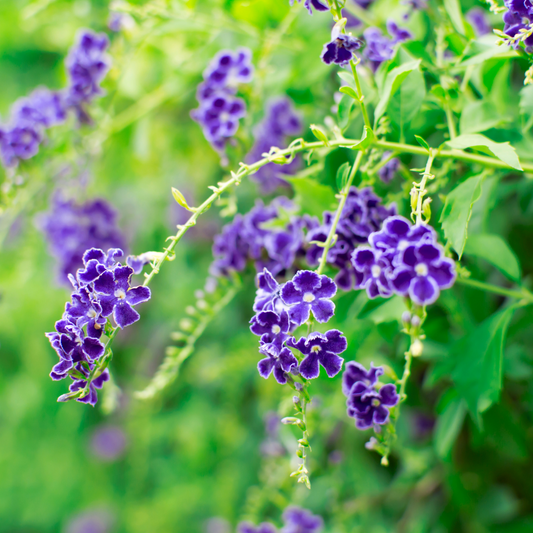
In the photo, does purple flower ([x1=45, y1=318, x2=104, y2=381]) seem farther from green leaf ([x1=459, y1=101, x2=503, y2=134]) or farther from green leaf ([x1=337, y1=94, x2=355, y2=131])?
green leaf ([x1=459, y1=101, x2=503, y2=134])

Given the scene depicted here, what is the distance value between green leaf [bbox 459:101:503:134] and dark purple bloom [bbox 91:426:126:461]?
2.44m

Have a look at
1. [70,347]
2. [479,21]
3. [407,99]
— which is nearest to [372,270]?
[407,99]

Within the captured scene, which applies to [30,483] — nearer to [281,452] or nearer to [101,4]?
[281,452]

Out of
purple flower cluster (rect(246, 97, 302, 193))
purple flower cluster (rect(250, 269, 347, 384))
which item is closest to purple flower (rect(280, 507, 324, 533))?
purple flower cluster (rect(250, 269, 347, 384))

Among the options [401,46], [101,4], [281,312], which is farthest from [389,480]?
[101,4]

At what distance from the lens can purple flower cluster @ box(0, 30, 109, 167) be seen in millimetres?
1062

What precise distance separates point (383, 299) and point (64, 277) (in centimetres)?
94

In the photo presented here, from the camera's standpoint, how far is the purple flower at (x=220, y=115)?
87cm

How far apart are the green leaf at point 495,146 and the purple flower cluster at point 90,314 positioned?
421 mm

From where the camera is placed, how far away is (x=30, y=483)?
250cm

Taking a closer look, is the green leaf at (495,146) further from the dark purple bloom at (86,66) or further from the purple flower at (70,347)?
the dark purple bloom at (86,66)

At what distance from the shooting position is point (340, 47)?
1.92 feet

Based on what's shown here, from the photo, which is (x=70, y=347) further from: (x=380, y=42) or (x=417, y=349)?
(x=380, y=42)

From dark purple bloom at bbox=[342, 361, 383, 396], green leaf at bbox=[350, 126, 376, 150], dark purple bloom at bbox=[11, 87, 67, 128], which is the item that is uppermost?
green leaf at bbox=[350, 126, 376, 150]
